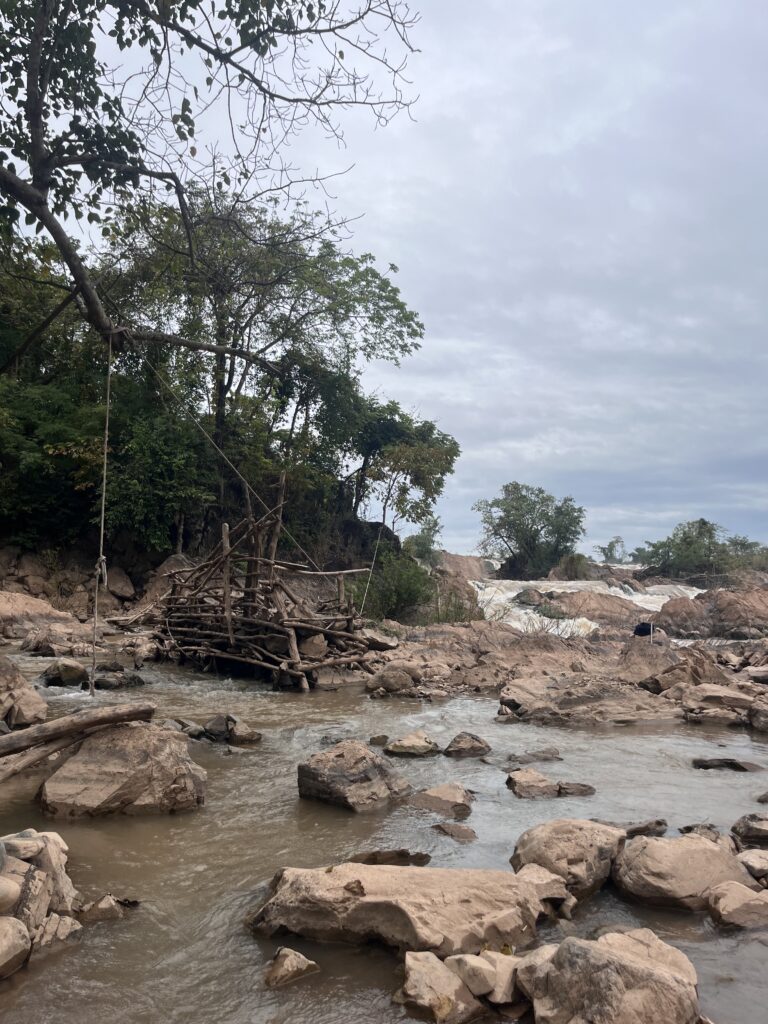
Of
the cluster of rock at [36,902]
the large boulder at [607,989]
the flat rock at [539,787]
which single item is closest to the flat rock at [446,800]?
the flat rock at [539,787]

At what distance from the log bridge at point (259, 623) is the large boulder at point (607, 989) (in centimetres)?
726

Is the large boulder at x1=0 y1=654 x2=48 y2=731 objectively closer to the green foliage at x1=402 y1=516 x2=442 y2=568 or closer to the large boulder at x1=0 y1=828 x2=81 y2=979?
the large boulder at x1=0 y1=828 x2=81 y2=979

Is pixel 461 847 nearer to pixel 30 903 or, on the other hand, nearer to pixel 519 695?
pixel 30 903

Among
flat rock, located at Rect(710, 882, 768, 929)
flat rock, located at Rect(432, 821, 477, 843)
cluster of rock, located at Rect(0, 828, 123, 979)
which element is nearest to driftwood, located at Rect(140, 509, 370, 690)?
flat rock, located at Rect(432, 821, 477, 843)

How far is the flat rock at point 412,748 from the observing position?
625 cm

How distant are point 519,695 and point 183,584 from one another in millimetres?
5382

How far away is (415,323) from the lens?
23.4m

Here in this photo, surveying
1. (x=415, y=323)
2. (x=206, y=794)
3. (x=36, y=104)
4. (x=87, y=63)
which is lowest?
(x=206, y=794)

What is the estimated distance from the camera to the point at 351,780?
15.5 ft

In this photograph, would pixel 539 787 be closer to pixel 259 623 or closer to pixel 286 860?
pixel 286 860

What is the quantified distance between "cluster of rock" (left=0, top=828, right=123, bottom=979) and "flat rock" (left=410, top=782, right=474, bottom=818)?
7.04 ft

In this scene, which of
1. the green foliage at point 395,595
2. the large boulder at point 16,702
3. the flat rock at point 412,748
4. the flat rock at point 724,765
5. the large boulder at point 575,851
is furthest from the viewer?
the green foliage at point 395,595

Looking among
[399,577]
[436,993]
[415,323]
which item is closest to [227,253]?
[436,993]

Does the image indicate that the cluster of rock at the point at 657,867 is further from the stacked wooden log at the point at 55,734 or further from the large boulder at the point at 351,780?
the stacked wooden log at the point at 55,734
